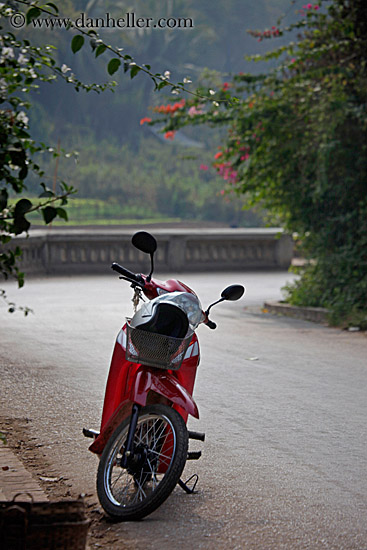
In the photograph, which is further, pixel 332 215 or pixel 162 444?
pixel 332 215

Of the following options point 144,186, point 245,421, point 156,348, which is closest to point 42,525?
point 156,348

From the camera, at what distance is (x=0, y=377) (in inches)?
344

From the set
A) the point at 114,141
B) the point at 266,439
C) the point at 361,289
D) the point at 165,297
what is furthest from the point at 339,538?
the point at 114,141

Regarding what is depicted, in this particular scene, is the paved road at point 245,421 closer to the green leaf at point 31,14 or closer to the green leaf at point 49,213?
the green leaf at point 49,213

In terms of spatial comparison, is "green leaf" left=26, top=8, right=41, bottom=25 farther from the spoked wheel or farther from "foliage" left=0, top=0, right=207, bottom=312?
the spoked wheel

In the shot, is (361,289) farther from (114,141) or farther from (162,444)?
(114,141)

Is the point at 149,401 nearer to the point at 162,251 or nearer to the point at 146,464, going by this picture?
the point at 146,464

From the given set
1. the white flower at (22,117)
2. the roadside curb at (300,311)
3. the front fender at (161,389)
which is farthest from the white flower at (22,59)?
the roadside curb at (300,311)

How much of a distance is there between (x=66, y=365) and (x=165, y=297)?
5.04 metres

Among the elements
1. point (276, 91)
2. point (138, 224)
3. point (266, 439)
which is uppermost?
point (276, 91)

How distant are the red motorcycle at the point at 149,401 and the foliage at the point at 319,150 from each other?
28.9 feet

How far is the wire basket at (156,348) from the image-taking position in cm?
457

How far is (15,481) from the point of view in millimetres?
5117

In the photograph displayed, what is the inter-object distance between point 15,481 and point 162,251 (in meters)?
20.0
